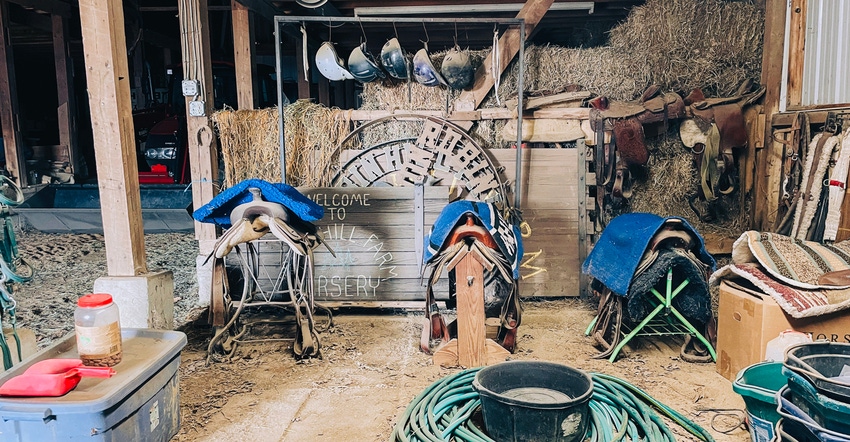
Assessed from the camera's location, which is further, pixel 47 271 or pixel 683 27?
pixel 47 271

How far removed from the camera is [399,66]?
15.1 ft

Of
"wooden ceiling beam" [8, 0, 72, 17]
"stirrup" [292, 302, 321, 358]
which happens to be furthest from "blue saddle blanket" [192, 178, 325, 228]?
"wooden ceiling beam" [8, 0, 72, 17]

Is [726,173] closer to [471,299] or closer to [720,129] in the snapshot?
[720,129]

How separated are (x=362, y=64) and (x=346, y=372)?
8.57ft

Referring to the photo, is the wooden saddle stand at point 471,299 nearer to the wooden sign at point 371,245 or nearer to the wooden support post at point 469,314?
the wooden support post at point 469,314

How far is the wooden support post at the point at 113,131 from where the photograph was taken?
9.74 feet

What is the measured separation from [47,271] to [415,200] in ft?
12.5

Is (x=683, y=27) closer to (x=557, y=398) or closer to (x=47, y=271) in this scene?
(x=557, y=398)

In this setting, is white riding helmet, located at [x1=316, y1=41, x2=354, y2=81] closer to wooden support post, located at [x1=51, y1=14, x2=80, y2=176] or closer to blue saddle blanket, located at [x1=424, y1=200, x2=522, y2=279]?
blue saddle blanket, located at [x1=424, y1=200, x2=522, y2=279]

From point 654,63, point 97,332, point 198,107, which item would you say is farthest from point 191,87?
point 654,63

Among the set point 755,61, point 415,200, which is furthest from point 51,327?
point 755,61

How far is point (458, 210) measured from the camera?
11.5 ft

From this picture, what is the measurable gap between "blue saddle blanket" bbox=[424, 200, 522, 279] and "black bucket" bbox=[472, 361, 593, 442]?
906mm

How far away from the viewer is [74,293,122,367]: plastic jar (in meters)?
2.15
